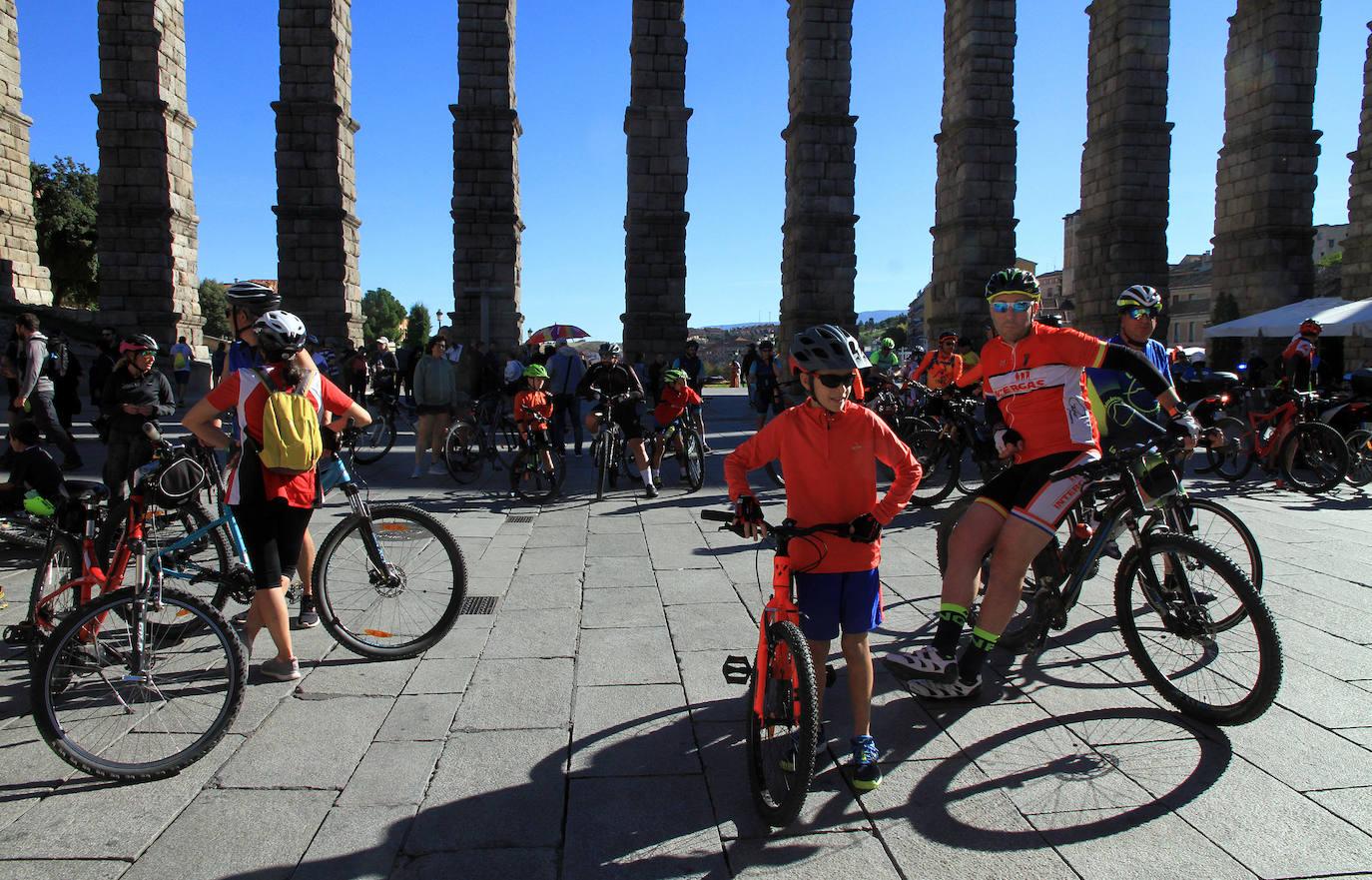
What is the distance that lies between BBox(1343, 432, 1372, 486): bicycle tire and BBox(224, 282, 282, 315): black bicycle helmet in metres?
10.1

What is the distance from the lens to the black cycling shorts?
3525 millimetres

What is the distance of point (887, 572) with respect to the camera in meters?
5.75

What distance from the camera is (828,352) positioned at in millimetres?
2840

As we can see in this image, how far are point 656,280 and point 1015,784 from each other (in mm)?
17591

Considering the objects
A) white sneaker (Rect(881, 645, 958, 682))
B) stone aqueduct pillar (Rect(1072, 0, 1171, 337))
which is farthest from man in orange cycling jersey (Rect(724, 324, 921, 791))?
stone aqueduct pillar (Rect(1072, 0, 1171, 337))

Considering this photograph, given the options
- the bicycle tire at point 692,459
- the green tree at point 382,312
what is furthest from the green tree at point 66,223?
the green tree at point 382,312

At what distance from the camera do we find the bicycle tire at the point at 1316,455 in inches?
351

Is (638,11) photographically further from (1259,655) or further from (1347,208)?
(1259,655)

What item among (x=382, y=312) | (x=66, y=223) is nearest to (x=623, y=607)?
(x=66, y=223)

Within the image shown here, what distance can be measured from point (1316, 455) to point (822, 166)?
42.7ft

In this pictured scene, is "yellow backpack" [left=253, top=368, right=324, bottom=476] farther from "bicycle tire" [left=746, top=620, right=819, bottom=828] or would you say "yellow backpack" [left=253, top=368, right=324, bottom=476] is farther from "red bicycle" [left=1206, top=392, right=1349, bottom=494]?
"red bicycle" [left=1206, top=392, right=1349, bottom=494]

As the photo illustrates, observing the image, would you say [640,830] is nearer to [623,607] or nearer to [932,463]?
[623,607]

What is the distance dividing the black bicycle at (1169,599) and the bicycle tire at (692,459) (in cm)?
594

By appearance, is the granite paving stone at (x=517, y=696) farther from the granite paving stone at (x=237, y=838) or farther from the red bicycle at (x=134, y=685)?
the red bicycle at (x=134, y=685)
